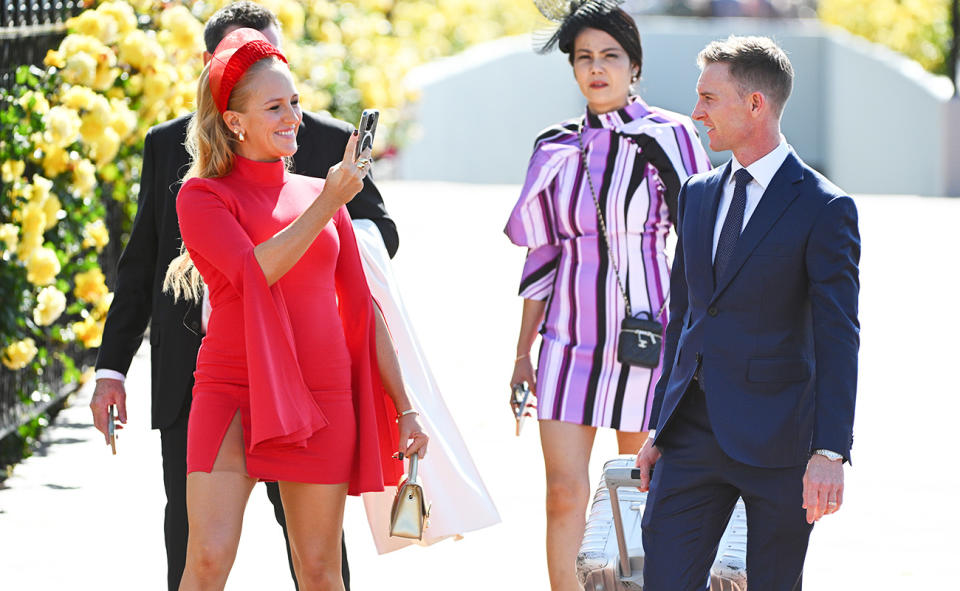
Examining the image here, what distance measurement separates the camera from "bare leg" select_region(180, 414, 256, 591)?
3.54 m

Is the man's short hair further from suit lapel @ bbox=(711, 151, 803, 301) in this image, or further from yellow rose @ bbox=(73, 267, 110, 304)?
yellow rose @ bbox=(73, 267, 110, 304)

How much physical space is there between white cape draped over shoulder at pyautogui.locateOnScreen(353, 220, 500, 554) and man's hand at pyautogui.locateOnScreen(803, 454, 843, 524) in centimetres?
121

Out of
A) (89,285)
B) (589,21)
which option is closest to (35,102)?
(89,285)

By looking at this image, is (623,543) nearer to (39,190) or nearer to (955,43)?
(39,190)

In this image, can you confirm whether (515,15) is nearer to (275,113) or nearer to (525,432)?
(525,432)

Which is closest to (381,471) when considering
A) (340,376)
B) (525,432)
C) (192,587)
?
(340,376)

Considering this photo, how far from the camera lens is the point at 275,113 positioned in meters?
3.70

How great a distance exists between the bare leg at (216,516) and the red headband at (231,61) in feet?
2.60

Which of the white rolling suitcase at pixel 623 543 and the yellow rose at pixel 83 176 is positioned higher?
the yellow rose at pixel 83 176

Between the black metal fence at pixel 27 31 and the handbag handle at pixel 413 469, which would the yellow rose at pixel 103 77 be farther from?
the handbag handle at pixel 413 469

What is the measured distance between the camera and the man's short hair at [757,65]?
3541mm

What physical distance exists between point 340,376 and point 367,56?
11.2 metres

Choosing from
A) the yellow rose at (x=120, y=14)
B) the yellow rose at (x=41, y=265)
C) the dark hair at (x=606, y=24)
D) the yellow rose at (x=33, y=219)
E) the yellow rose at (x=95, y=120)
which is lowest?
the yellow rose at (x=41, y=265)

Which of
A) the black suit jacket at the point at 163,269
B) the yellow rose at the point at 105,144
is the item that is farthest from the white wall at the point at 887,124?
the black suit jacket at the point at 163,269
